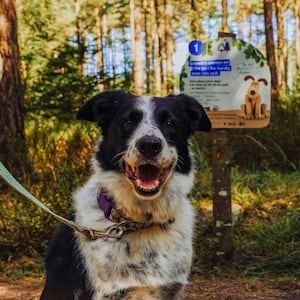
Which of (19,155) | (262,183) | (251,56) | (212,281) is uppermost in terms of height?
(251,56)

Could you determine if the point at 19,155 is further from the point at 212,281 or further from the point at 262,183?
the point at 262,183

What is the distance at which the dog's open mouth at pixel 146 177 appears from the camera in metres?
2.83

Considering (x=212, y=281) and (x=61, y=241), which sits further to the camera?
(x=212, y=281)

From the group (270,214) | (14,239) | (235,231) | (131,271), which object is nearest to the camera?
(131,271)

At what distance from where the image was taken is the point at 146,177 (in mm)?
2875

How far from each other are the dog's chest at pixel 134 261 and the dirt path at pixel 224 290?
2032 mm

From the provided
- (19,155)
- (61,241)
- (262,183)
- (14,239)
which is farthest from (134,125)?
(262,183)

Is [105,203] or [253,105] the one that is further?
[253,105]

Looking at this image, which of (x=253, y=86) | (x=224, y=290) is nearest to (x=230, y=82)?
(x=253, y=86)

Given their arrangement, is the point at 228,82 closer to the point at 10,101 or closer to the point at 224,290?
the point at 224,290

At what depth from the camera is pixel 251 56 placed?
17.4 feet

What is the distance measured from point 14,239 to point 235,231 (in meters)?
2.55

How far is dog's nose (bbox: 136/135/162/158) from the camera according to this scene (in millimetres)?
2723

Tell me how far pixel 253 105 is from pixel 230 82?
322mm
